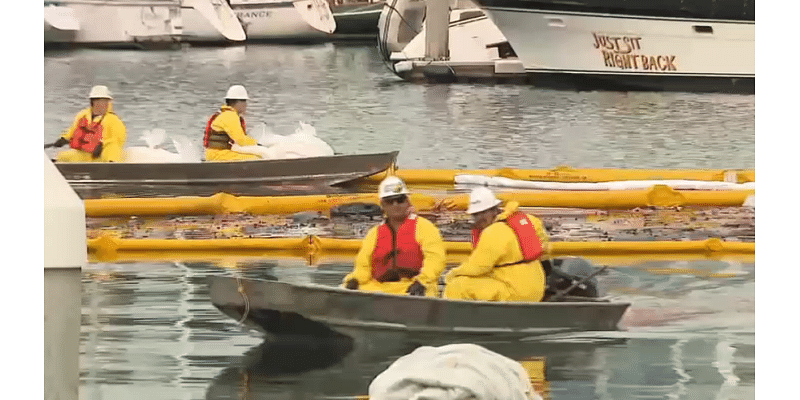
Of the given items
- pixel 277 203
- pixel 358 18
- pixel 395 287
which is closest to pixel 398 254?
pixel 395 287

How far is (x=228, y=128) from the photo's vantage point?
12.4ft

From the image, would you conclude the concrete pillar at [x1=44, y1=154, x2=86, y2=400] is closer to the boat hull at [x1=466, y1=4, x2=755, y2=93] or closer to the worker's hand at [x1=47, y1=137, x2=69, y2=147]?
the worker's hand at [x1=47, y1=137, x2=69, y2=147]

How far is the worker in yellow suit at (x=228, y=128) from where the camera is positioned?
12.4 ft

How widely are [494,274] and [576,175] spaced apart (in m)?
0.48

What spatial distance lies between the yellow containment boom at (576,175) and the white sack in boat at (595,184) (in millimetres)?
11

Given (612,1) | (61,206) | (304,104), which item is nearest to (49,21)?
(61,206)

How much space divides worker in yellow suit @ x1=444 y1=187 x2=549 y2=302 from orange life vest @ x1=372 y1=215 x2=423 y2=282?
0.43 ft

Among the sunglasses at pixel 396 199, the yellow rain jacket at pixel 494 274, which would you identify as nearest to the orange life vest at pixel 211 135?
the sunglasses at pixel 396 199

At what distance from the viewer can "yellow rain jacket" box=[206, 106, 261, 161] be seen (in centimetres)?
378

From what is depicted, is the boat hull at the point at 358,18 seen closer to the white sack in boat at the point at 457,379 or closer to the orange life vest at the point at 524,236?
the orange life vest at the point at 524,236

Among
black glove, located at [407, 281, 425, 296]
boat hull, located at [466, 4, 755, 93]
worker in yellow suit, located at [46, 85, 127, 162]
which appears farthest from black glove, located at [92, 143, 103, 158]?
boat hull, located at [466, 4, 755, 93]

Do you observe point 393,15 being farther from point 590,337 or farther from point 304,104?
point 590,337

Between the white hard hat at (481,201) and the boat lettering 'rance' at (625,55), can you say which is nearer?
the white hard hat at (481,201)
